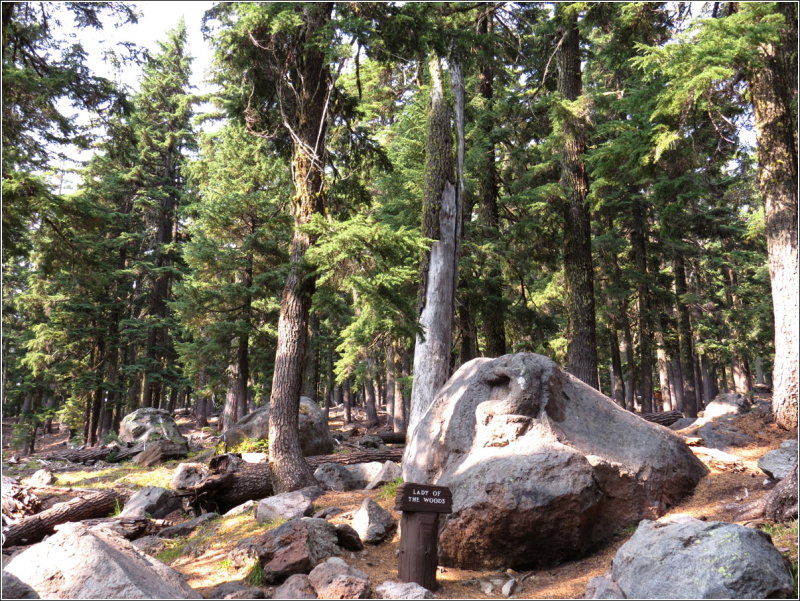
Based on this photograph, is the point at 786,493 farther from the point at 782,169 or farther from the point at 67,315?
the point at 67,315

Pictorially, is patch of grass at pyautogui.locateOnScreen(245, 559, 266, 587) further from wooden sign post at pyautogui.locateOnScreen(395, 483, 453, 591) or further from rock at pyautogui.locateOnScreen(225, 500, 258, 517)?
rock at pyautogui.locateOnScreen(225, 500, 258, 517)

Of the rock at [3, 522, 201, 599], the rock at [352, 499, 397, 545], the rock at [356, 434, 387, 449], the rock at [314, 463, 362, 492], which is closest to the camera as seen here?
the rock at [3, 522, 201, 599]

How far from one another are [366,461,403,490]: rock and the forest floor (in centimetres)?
49

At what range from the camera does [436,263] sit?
34.7ft

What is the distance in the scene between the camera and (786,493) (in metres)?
5.47

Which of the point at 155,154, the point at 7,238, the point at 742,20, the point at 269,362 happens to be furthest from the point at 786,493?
the point at 155,154

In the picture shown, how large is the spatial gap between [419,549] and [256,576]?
1.95 m

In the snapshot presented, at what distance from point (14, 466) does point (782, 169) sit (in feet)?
78.6

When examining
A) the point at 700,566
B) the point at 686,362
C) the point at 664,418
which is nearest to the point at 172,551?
the point at 700,566

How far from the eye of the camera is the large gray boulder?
6.09 meters

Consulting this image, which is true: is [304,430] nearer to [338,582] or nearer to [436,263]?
[436,263]

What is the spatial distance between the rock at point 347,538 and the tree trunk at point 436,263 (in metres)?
3.08

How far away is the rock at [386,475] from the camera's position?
1035cm

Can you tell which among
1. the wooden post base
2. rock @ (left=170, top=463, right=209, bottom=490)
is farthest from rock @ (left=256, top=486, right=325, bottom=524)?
rock @ (left=170, top=463, right=209, bottom=490)
